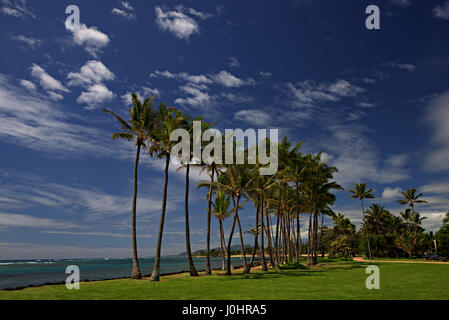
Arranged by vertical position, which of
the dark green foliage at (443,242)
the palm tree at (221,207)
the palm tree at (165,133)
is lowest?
the dark green foliage at (443,242)

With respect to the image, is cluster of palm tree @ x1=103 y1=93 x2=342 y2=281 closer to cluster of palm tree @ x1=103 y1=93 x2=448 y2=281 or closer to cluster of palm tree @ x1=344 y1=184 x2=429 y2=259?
cluster of palm tree @ x1=103 y1=93 x2=448 y2=281

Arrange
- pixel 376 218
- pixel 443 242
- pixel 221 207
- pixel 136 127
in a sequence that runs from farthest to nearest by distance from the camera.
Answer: pixel 376 218
pixel 443 242
pixel 221 207
pixel 136 127

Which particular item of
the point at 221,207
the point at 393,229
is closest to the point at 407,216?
the point at 393,229

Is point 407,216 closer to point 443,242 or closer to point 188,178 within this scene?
point 443,242

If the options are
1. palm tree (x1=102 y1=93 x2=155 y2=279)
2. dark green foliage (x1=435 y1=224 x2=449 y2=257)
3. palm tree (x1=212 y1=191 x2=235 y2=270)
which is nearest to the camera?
palm tree (x1=102 y1=93 x2=155 y2=279)

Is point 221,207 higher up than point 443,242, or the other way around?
point 221,207

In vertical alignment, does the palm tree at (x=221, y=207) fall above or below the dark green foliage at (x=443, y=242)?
above

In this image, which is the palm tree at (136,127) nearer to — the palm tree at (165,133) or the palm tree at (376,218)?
the palm tree at (165,133)

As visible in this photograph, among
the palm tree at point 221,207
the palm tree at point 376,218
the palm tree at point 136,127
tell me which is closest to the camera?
the palm tree at point 136,127

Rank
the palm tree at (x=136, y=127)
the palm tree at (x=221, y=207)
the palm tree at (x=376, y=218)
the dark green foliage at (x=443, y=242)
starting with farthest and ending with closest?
the palm tree at (x=376, y=218) < the dark green foliage at (x=443, y=242) < the palm tree at (x=221, y=207) < the palm tree at (x=136, y=127)

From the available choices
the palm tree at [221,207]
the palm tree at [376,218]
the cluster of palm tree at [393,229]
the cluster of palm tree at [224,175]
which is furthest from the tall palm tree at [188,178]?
the palm tree at [376,218]

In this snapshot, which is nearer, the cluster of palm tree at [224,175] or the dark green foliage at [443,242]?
the cluster of palm tree at [224,175]

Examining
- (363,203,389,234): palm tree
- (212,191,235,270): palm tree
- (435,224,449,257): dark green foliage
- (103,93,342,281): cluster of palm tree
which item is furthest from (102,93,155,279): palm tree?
(363,203,389,234): palm tree
